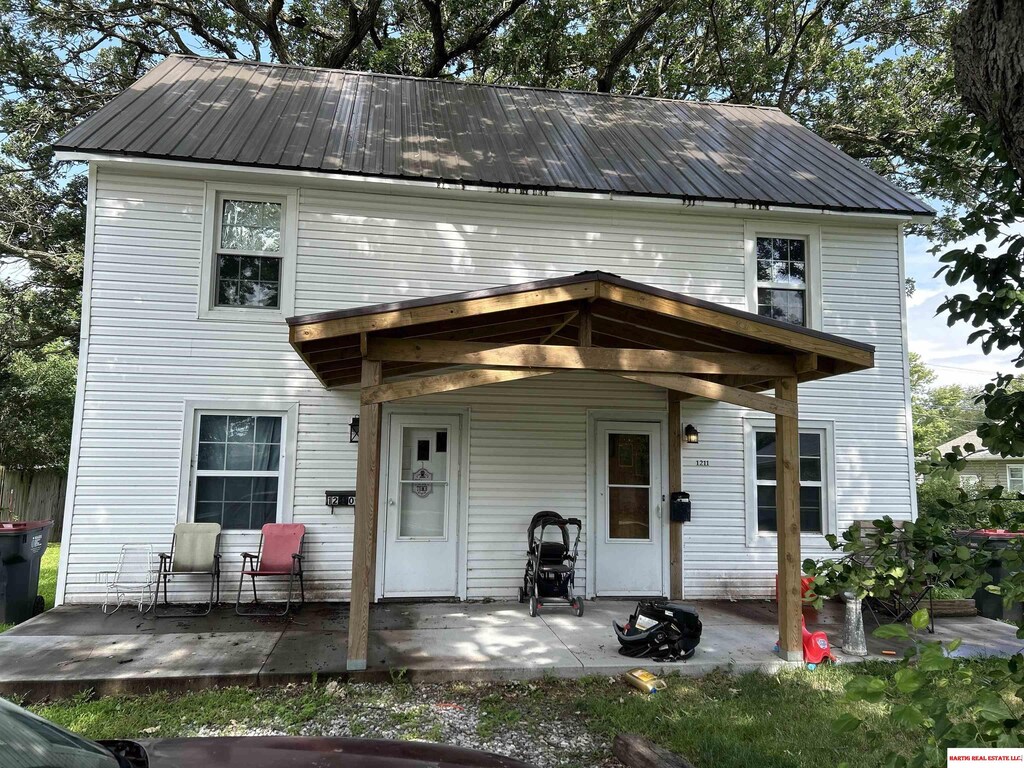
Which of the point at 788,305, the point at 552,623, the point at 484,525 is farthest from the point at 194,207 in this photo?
the point at 788,305

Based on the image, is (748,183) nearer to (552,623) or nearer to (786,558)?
(786,558)

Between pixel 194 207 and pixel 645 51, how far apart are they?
1335cm

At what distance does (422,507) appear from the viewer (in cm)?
733

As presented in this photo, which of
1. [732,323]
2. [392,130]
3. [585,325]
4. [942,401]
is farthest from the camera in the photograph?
[942,401]

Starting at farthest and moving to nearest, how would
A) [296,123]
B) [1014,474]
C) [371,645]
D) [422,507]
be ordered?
[1014,474]
[296,123]
[422,507]
[371,645]

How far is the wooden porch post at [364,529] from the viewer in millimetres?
4773

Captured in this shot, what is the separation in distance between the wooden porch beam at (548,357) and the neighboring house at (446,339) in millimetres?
662

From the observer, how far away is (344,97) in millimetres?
9305

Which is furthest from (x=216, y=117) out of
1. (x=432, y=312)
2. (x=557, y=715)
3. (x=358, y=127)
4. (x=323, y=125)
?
(x=557, y=715)

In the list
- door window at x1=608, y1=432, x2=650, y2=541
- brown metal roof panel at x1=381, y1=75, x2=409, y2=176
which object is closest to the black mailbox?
door window at x1=608, y1=432, x2=650, y2=541

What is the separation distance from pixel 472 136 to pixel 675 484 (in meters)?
5.51

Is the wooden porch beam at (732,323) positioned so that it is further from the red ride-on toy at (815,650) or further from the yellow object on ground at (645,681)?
the yellow object on ground at (645,681)

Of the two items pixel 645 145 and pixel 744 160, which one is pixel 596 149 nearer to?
pixel 645 145

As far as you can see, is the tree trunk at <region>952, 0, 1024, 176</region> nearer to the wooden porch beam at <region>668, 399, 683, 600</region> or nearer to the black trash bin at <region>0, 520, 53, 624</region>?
the wooden porch beam at <region>668, 399, 683, 600</region>
